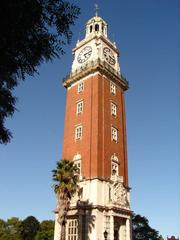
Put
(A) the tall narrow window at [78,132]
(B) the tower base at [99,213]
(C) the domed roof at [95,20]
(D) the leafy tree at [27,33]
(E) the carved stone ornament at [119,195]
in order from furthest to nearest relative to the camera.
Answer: (C) the domed roof at [95,20] < (A) the tall narrow window at [78,132] < (E) the carved stone ornament at [119,195] < (B) the tower base at [99,213] < (D) the leafy tree at [27,33]

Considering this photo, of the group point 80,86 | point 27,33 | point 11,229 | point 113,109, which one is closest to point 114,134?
point 113,109

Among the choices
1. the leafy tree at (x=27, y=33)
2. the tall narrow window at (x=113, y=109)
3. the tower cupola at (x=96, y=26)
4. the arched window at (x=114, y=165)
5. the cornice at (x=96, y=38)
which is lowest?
A: the leafy tree at (x=27, y=33)

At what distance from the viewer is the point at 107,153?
41.7 m

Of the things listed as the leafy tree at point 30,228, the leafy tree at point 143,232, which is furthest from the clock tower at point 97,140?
the leafy tree at point 30,228

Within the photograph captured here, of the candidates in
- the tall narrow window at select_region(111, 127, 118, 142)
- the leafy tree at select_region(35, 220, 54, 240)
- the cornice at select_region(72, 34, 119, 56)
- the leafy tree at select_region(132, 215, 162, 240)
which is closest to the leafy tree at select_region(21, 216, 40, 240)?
the leafy tree at select_region(35, 220, 54, 240)

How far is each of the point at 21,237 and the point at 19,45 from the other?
73.4 meters

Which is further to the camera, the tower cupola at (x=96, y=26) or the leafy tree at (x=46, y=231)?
the leafy tree at (x=46, y=231)

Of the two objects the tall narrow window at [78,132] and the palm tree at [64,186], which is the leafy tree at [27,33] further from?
the tall narrow window at [78,132]

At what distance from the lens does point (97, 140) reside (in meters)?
40.8

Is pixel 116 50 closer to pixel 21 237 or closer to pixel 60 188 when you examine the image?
pixel 60 188

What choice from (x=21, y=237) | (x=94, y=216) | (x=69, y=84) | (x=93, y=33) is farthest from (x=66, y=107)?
(x=21, y=237)

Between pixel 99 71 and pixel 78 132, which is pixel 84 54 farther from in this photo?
pixel 78 132

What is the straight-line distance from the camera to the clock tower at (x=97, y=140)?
3709 cm

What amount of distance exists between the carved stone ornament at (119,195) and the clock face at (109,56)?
22108 millimetres
